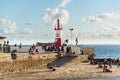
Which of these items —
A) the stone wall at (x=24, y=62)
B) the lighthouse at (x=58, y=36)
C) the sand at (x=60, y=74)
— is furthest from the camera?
the lighthouse at (x=58, y=36)

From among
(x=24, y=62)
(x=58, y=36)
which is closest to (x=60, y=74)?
(x=24, y=62)

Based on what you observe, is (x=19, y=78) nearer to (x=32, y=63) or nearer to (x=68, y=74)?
(x=68, y=74)

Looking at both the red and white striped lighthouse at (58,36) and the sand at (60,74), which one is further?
the red and white striped lighthouse at (58,36)

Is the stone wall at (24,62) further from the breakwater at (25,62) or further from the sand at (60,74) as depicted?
the sand at (60,74)

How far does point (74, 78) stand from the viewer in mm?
44062

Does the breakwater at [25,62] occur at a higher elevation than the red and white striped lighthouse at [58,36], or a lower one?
lower

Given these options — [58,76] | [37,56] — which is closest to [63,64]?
[37,56]

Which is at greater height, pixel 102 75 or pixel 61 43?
pixel 61 43

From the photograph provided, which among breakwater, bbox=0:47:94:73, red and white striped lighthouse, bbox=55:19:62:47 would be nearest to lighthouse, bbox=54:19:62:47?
red and white striped lighthouse, bbox=55:19:62:47

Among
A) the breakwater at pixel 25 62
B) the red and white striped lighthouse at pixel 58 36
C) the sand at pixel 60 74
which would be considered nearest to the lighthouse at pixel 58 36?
the red and white striped lighthouse at pixel 58 36

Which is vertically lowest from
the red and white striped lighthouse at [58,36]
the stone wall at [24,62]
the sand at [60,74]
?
the sand at [60,74]

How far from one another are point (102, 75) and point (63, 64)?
440 inches

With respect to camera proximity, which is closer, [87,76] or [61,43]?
[87,76]

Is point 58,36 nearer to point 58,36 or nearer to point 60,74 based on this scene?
point 58,36
